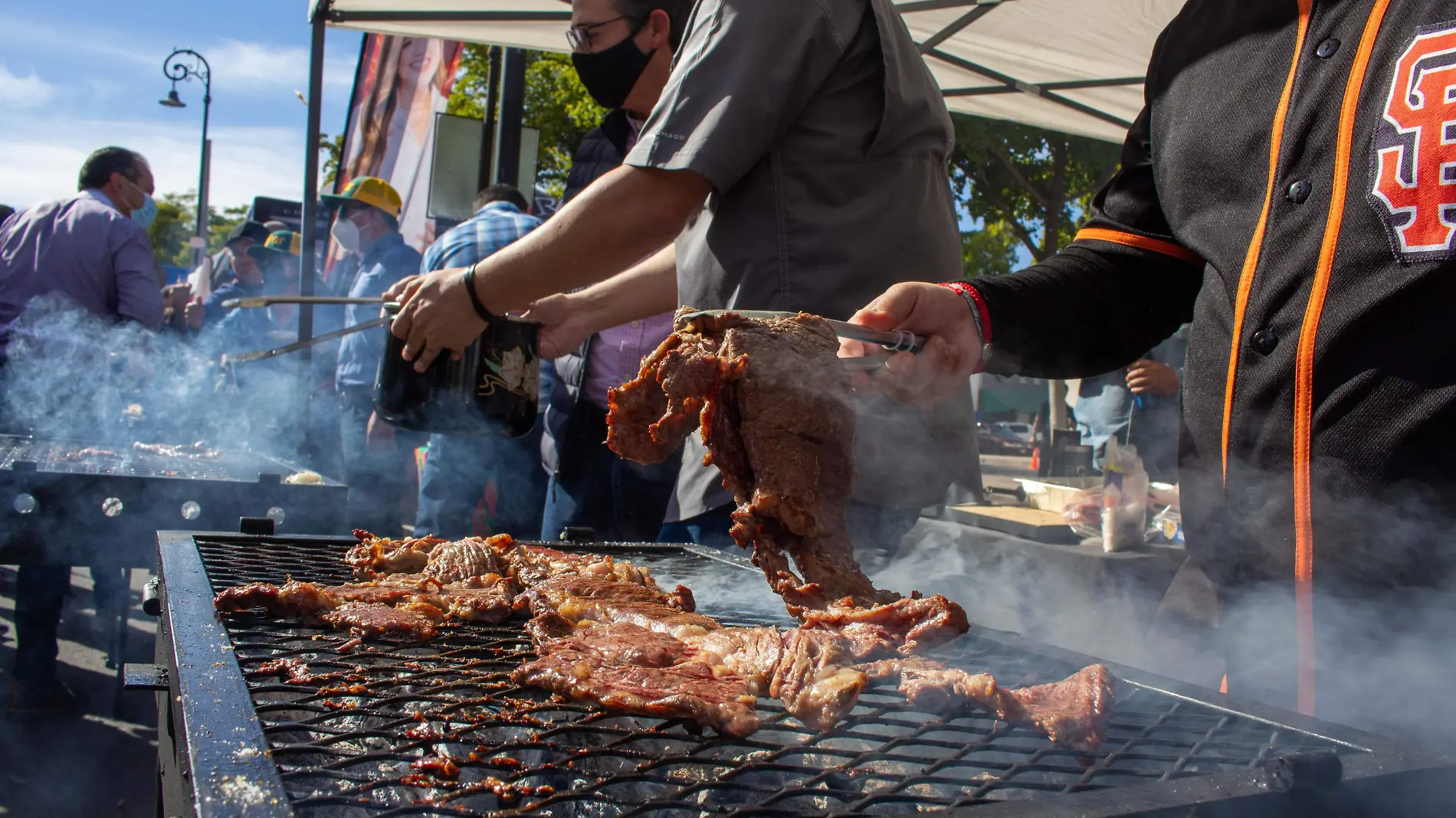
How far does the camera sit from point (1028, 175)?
61.2ft

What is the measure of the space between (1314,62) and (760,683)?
163cm

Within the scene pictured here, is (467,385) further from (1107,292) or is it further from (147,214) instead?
(147,214)

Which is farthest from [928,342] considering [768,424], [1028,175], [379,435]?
[1028,175]

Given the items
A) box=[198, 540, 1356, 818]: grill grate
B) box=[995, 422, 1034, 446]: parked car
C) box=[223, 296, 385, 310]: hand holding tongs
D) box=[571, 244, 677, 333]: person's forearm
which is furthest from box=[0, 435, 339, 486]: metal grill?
box=[995, 422, 1034, 446]: parked car

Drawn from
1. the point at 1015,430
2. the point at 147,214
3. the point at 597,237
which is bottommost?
the point at 1015,430

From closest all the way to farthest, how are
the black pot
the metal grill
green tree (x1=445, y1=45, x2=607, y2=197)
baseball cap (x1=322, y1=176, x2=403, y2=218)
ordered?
1. the black pot
2. the metal grill
3. baseball cap (x1=322, y1=176, x2=403, y2=218)
4. green tree (x1=445, y1=45, x2=607, y2=197)

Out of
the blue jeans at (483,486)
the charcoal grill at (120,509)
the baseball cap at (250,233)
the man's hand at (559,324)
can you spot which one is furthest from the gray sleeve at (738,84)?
the baseball cap at (250,233)

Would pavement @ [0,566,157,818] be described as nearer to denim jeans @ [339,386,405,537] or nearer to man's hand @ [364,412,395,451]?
denim jeans @ [339,386,405,537]

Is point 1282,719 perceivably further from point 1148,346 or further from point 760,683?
point 1148,346

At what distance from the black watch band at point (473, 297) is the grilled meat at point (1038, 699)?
6.25 ft

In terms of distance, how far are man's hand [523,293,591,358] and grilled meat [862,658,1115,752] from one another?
2.29 metres

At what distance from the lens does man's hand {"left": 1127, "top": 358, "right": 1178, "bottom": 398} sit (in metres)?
5.47

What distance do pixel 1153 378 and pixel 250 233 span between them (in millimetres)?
11256

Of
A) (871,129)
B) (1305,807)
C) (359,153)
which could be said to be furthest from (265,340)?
(1305,807)
